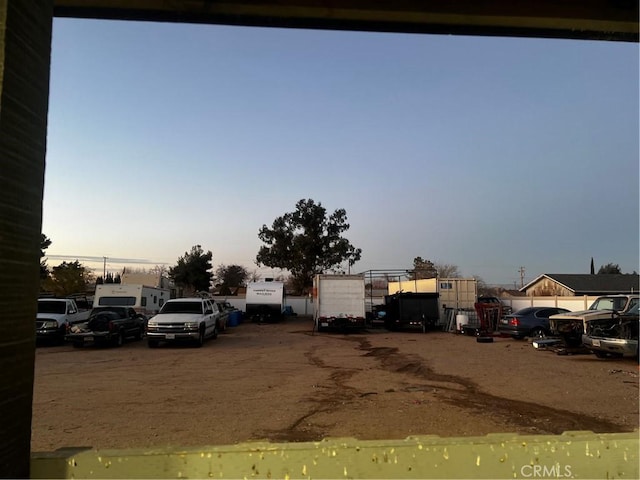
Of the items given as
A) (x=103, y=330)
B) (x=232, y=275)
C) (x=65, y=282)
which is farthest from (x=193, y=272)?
(x=103, y=330)

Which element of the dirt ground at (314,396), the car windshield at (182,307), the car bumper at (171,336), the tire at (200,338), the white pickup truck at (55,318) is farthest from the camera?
the car windshield at (182,307)

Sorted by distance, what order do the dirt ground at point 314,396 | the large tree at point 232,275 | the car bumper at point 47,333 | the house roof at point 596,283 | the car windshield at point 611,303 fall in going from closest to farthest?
the dirt ground at point 314,396 → the car windshield at point 611,303 → the car bumper at point 47,333 → the house roof at point 596,283 → the large tree at point 232,275

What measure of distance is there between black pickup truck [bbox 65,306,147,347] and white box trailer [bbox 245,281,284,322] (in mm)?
14687

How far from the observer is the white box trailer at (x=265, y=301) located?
3475cm

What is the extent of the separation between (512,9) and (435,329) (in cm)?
2834

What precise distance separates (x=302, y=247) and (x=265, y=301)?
51.3ft

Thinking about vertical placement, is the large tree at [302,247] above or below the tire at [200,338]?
above

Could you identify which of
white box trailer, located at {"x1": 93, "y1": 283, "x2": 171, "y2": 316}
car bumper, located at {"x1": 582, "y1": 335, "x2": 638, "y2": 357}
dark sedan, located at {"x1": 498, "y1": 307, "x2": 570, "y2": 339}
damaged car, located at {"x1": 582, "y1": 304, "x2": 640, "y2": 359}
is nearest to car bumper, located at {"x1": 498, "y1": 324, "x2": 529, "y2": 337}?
dark sedan, located at {"x1": 498, "y1": 307, "x2": 570, "y2": 339}

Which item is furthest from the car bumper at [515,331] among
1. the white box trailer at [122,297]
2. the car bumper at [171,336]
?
the white box trailer at [122,297]

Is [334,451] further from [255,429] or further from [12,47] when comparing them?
[255,429]

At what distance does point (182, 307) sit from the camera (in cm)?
1994

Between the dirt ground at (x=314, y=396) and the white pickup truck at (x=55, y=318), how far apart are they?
8.04 ft

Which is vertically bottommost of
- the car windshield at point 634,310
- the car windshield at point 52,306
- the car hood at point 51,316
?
the car hood at point 51,316

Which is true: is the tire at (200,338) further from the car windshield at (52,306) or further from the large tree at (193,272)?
the large tree at (193,272)
